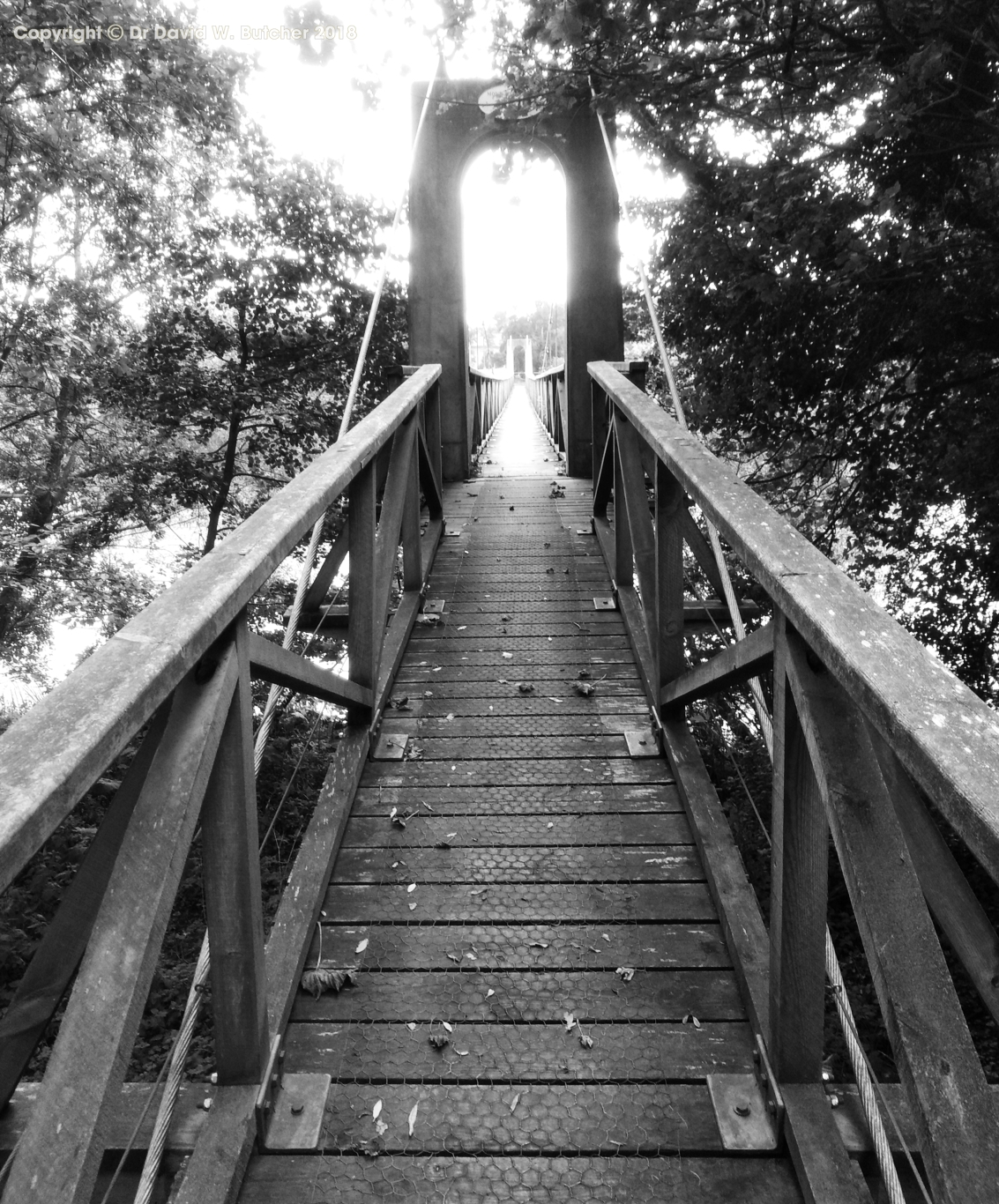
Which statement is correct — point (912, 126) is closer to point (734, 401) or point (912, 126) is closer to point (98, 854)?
point (734, 401)

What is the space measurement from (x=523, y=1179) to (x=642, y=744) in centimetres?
142

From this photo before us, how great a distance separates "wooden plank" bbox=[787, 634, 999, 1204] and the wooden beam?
0.99 metres

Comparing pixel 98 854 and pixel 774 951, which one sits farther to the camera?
pixel 774 951

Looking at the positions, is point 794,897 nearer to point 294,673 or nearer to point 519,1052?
point 519,1052

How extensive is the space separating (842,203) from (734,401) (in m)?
1.84

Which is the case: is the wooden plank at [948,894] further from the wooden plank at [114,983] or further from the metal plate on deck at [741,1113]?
the wooden plank at [114,983]

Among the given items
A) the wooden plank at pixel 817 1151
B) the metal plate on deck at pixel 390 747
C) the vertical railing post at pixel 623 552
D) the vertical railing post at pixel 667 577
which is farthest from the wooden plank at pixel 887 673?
the vertical railing post at pixel 623 552

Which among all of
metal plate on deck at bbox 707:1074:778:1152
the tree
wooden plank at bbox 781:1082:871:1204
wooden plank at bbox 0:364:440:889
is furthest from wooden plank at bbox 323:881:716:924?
the tree

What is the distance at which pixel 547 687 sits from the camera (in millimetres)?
3135

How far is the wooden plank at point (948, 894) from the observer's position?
95 centimetres

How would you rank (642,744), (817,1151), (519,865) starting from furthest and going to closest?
(642,744)
(519,865)
(817,1151)

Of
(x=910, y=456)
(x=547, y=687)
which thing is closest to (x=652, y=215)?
(x=910, y=456)

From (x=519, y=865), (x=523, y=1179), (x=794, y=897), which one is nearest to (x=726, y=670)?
(x=794, y=897)

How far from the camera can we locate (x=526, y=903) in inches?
83.2
